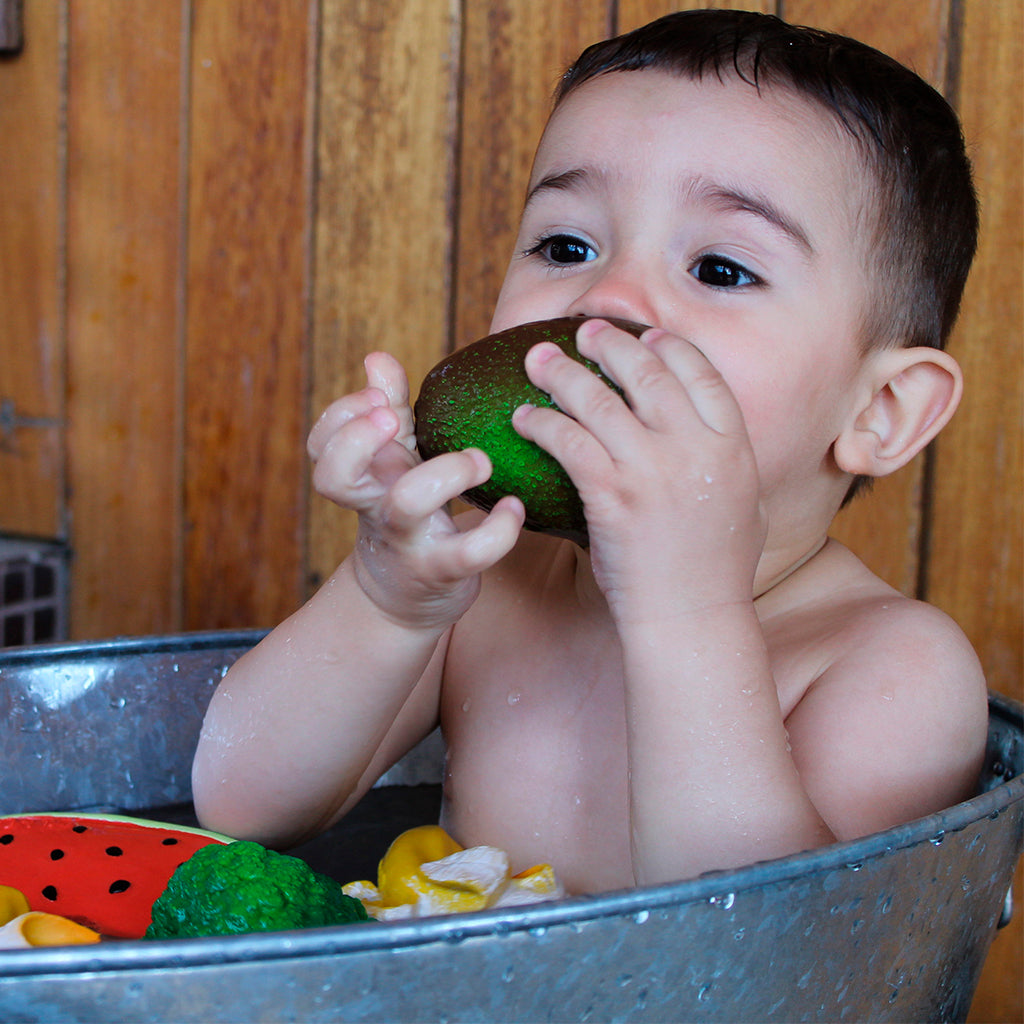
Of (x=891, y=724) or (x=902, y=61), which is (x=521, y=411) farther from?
(x=902, y=61)

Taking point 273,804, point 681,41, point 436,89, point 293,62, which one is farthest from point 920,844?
point 293,62

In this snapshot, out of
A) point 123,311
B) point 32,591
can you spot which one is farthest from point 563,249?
point 32,591

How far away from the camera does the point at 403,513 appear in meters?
0.64

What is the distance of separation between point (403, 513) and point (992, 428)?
0.79m

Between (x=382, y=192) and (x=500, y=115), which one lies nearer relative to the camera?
(x=500, y=115)

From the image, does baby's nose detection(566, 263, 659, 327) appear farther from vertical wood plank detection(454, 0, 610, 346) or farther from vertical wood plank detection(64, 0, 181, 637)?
vertical wood plank detection(64, 0, 181, 637)

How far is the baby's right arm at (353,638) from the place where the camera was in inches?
25.4

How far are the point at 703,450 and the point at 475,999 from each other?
343mm

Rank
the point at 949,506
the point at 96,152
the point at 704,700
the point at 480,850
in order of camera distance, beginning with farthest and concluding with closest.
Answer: the point at 96,152
the point at 949,506
the point at 480,850
the point at 704,700

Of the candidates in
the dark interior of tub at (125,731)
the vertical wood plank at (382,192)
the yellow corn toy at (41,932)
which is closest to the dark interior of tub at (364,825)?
the dark interior of tub at (125,731)

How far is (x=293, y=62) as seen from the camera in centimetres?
158

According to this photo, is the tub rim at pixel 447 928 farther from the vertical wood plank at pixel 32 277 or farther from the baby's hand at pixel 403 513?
the vertical wood plank at pixel 32 277

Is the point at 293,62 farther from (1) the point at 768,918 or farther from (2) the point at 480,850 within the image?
(1) the point at 768,918

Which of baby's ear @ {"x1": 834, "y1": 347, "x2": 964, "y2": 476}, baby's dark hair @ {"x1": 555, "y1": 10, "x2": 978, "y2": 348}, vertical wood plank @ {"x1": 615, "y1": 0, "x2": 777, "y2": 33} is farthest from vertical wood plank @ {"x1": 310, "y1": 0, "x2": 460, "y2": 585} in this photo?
baby's ear @ {"x1": 834, "y1": 347, "x2": 964, "y2": 476}
